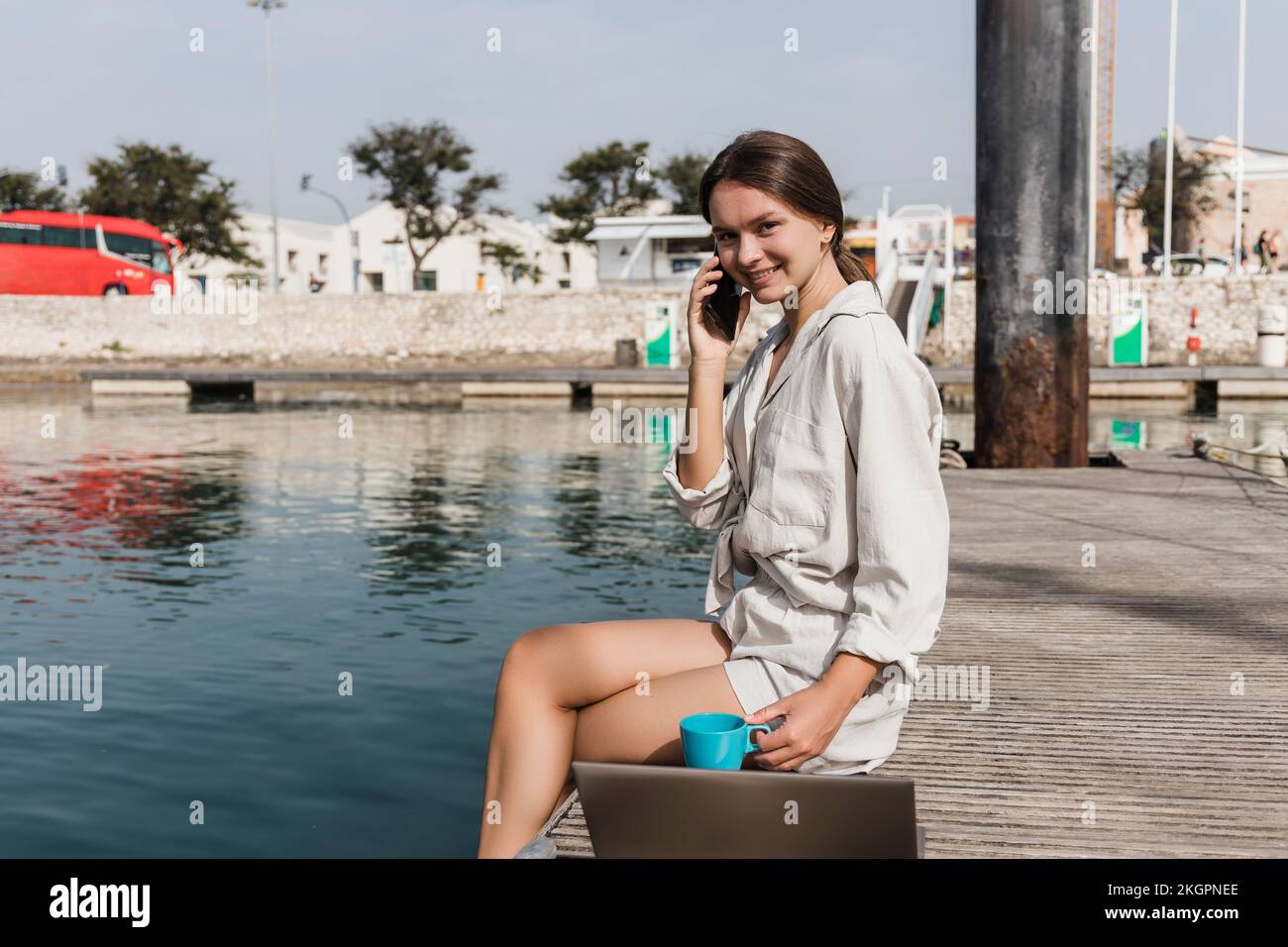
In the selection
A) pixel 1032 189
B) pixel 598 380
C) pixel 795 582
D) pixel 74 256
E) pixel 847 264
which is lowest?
pixel 598 380

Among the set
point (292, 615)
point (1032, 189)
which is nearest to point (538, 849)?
point (292, 615)

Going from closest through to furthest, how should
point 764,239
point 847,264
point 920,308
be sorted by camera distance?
point 764,239, point 847,264, point 920,308

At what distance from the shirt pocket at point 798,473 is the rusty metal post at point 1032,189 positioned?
20.0 feet

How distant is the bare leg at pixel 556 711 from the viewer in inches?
87.4

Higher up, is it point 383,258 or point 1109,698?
point 383,258

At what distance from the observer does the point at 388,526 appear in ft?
36.0

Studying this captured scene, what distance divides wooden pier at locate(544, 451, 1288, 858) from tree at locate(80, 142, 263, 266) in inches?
1827

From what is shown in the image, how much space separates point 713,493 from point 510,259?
164 ft

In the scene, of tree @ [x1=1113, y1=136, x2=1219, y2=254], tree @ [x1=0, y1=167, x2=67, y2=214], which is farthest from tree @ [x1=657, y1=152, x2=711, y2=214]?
tree @ [x1=0, y1=167, x2=67, y2=214]

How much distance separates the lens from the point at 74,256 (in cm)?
3919

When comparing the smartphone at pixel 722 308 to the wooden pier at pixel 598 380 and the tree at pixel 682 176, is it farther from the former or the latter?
the tree at pixel 682 176

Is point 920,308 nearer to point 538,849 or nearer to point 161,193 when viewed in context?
point 538,849

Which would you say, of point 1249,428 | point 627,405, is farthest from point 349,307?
point 1249,428

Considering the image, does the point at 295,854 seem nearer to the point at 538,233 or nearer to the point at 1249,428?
the point at 1249,428
